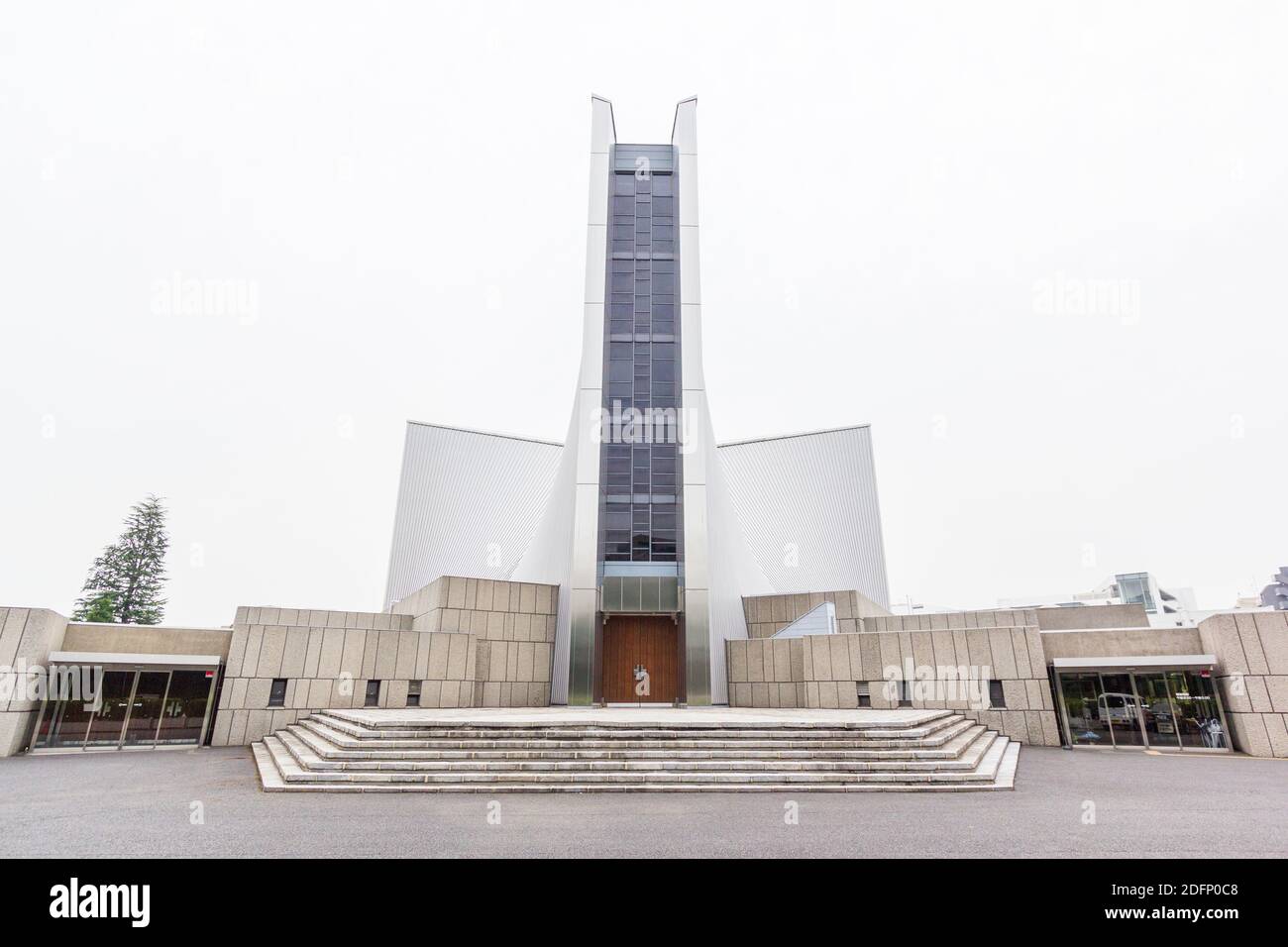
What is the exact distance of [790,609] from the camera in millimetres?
22891

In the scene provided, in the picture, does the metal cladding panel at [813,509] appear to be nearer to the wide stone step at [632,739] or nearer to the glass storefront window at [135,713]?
the wide stone step at [632,739]

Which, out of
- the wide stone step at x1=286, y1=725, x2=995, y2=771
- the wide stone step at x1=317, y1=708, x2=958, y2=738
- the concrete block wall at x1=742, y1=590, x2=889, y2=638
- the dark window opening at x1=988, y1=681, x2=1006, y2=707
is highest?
the concrete block wall at x1=742, y1=590, x2=889, y2=638

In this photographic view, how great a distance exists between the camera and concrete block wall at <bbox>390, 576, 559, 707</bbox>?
1817cm

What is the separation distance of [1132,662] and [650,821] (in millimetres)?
11901

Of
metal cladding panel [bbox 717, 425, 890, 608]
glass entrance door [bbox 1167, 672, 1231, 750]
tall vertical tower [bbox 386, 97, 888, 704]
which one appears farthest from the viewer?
metal cladding panel [bbox 717, 425, 890, 608]

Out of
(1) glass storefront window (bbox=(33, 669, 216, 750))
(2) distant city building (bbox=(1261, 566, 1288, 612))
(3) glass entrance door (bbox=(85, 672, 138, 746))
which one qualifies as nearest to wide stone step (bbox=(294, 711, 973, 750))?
(1) glass storefront window (bbox=(33, 669, 216, 750))

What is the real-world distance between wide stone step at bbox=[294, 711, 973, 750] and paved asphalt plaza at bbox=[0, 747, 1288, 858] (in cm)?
123

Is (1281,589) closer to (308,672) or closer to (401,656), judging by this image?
(401,656)

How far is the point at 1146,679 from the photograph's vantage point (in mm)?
12898

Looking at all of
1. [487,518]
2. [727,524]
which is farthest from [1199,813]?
[487,518]

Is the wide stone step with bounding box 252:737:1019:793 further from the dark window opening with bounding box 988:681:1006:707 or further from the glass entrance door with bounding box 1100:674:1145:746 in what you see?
the glass entrance door with bounding box 1100:674:1145:746

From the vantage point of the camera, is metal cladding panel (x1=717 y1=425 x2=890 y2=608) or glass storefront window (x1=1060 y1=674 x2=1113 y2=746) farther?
metal cladding panel (x1=717 y1=425 x2=890 y2=608)

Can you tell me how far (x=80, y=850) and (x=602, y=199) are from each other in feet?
75.8
